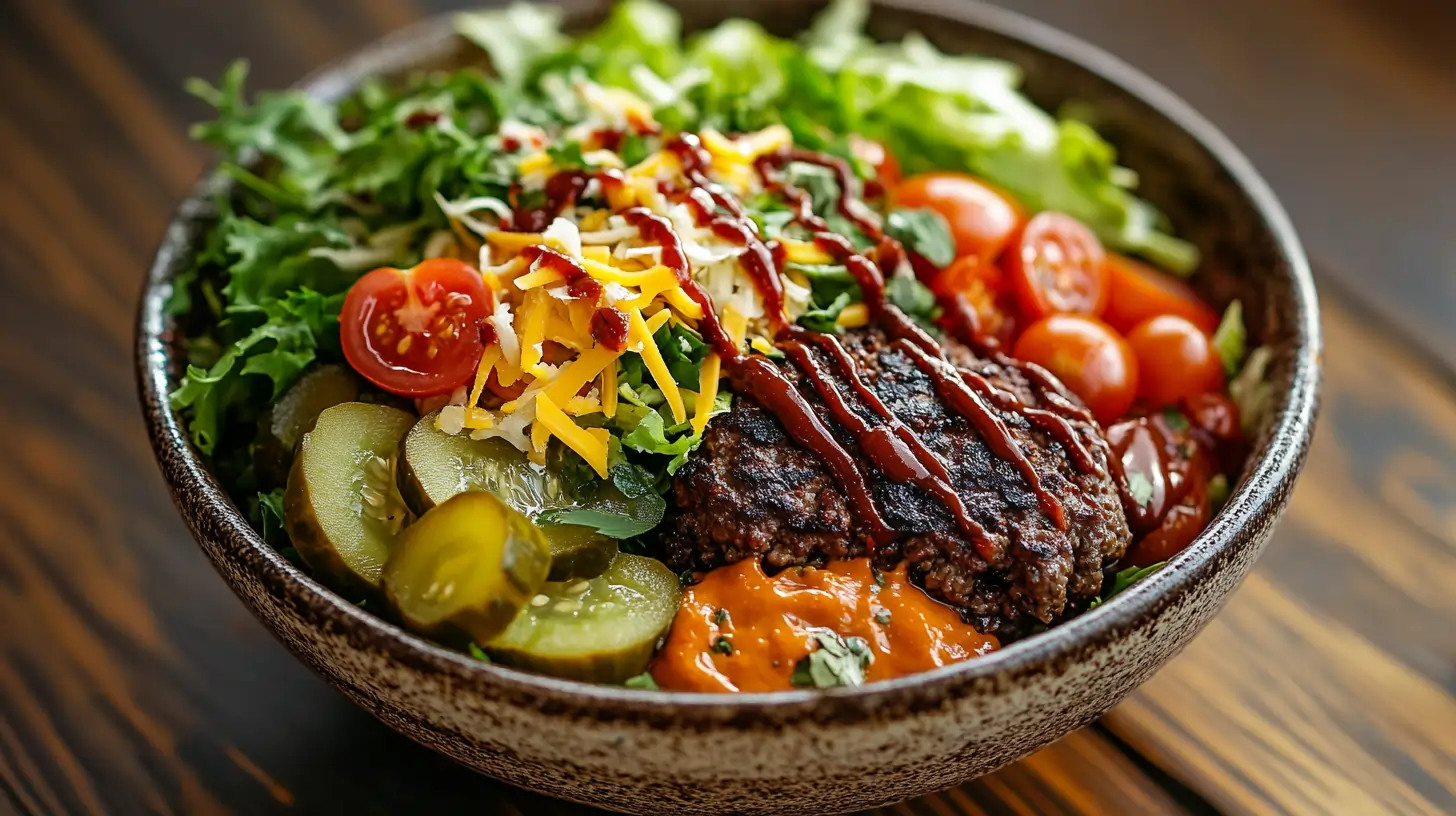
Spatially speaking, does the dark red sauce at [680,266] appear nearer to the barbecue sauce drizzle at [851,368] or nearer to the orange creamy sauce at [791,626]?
the barbecue sauce drizzle at [851,368]

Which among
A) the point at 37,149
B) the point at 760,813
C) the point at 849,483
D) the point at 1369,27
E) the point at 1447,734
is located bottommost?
the point at 37,149

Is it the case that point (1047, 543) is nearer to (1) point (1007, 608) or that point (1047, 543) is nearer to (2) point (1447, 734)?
(1) point (1007, 608)

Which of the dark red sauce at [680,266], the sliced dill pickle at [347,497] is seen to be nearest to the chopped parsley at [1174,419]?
the dark red sauce at [680,266]

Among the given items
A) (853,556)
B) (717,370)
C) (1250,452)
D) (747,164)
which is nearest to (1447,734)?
(1250,452)

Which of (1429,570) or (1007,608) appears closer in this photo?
(1007,608)

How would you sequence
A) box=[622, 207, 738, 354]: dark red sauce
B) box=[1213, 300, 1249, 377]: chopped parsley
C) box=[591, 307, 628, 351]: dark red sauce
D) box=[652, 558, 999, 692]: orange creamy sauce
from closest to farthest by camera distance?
box=[652, 558, 999, 692]: orange creamy sauce, box=[591, 307, 628, 351]: dark red sauce, box=[622, 207, 738, 354]: dark red sauce, box=[1213, 300, 1249, 377]: chopped parsley

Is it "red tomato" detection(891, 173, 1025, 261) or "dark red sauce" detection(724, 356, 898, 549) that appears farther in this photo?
"red tomato" detection(891, 173, 1025, 261)

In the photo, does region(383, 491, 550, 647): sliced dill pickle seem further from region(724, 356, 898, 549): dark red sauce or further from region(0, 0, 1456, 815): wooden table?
region(0, 0, 1456, 815): wooden table

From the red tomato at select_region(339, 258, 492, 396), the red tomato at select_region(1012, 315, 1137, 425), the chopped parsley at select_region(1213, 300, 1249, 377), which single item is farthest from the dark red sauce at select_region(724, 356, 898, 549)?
the chopped parsley at select_region(1213, 300, 1249, 377)

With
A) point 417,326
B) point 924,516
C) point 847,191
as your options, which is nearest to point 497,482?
point 417,326
